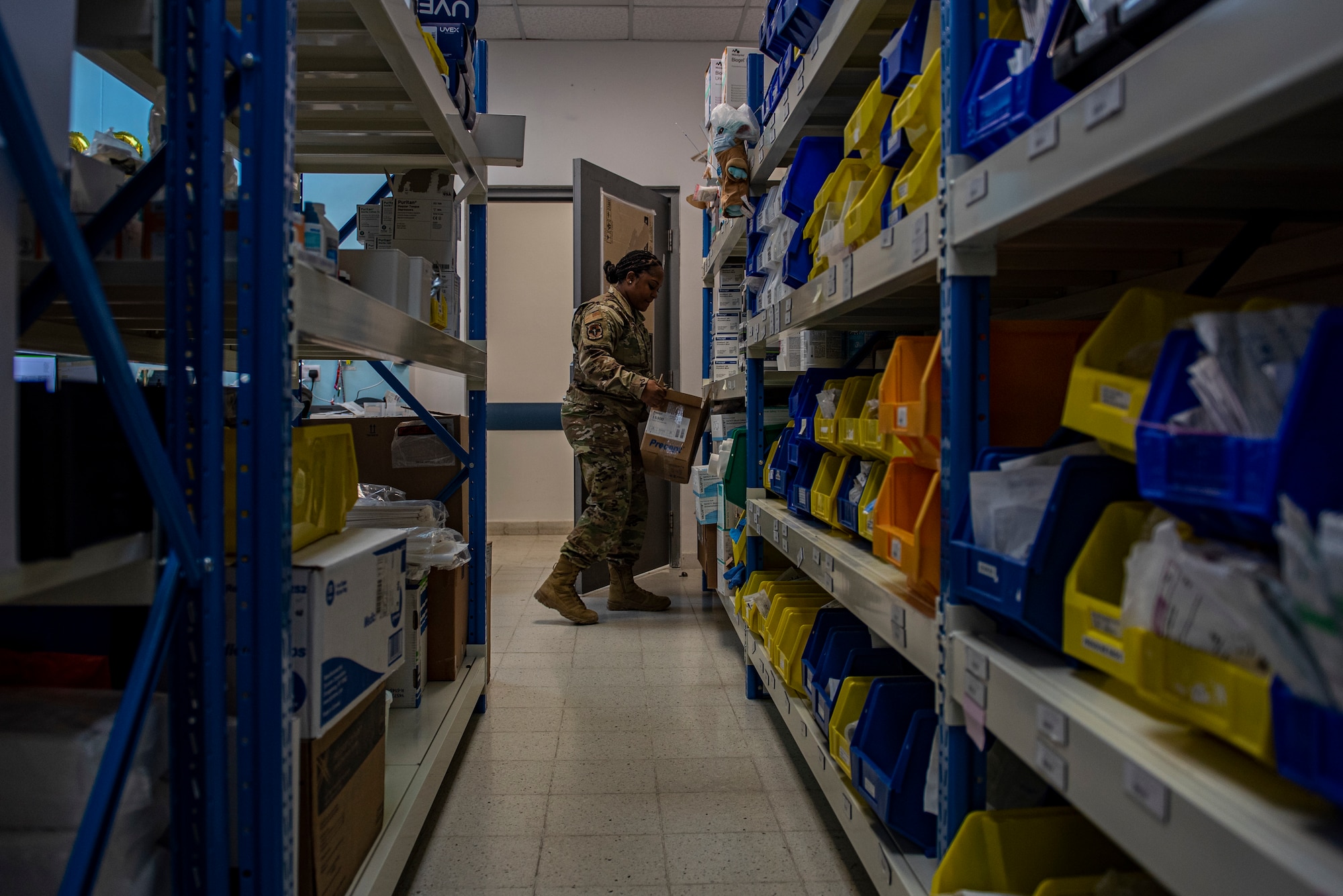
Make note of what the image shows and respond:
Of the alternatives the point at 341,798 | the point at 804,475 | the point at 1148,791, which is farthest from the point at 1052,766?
the point at 804,475

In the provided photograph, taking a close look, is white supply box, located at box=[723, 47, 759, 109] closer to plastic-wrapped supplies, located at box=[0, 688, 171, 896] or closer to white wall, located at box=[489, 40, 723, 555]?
white wall, located at box=[489, 40, 723, 555]

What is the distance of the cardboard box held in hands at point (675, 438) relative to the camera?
389 cm

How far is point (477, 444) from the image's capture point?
2.71 m

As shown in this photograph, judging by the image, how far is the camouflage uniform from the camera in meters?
3.96

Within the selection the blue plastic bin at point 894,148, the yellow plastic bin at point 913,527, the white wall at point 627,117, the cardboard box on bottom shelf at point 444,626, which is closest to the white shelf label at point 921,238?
the blue plastic bin at point 894,148

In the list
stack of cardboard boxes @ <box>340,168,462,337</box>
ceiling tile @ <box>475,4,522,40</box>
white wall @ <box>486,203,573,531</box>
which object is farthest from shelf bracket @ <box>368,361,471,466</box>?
white wall @ <box>486,203,573,531</box>

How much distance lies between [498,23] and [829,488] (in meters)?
4.87

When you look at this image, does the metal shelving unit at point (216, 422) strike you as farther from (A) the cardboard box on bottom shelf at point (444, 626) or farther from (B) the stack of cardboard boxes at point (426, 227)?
(A) the cardboard box on bottom shelf at point (444, 626)

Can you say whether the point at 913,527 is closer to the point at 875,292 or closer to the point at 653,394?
the point at 875,292

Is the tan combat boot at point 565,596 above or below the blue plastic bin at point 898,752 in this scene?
below

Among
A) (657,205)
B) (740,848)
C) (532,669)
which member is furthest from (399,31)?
(657,205)

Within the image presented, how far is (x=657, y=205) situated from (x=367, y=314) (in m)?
4.32

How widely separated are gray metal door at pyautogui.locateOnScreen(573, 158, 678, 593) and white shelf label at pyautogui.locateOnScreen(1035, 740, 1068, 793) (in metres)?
3.79

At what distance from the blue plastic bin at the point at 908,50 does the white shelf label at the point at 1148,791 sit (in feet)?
3.89
